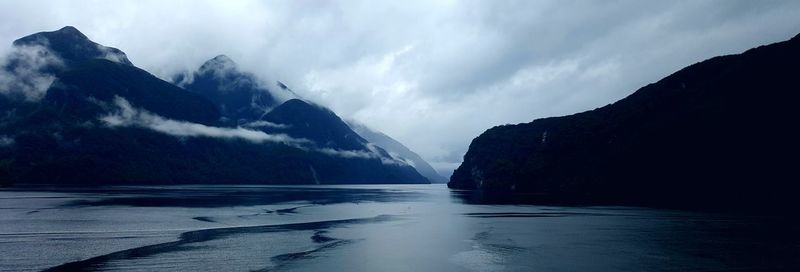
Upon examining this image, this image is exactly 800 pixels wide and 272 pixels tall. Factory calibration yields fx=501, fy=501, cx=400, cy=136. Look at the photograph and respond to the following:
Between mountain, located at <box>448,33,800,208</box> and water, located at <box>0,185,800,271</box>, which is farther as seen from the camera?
mountain, located at <box>448,33,800,208</box>

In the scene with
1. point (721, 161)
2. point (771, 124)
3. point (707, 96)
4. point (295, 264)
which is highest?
point (707, 96)

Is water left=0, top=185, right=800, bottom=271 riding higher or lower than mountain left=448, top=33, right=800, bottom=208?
lower

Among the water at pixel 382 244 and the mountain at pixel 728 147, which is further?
the mountain at pixel 728 147

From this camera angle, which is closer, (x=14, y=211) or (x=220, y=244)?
(x=220, y=244)

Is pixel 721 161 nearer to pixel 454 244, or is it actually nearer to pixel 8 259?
pixel 454 244

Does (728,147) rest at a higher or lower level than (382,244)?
higher

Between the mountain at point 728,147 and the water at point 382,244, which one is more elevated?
the mountain at point 728,147

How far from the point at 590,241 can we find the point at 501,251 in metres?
13.2

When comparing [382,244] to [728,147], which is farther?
[728,147]

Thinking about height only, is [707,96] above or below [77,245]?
above

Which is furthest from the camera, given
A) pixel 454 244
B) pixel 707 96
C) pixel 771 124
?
pixel 707 96

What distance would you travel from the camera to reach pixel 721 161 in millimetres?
159375

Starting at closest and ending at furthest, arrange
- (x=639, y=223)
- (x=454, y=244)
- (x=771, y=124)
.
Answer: (x=454, y=244)
(x=639, y=223)
(x=771, y=124)

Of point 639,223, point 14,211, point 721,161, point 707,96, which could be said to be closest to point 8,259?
point 14,211
